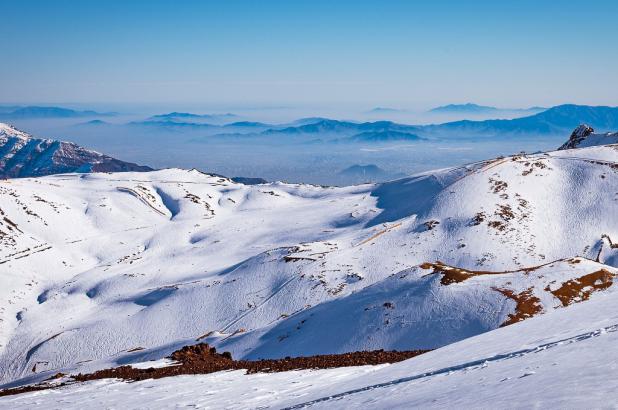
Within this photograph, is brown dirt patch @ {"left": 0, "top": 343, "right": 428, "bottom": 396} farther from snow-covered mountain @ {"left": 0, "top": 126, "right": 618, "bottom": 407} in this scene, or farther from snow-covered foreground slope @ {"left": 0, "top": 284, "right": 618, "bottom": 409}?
snow-covered mountain @ {"left": 0, "top": 126, "right": 618, "bottom": 407}

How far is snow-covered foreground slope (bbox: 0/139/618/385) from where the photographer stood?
38750 millimetres

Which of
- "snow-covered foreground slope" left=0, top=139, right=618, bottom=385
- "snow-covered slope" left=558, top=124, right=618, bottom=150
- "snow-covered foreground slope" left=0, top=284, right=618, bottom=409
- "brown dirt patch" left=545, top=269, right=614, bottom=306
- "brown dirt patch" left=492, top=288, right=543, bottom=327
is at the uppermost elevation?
"snow-covered slope" left=558, top=124, right=618, bottom=150

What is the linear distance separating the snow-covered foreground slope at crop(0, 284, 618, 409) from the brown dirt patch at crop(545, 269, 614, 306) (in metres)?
16.8

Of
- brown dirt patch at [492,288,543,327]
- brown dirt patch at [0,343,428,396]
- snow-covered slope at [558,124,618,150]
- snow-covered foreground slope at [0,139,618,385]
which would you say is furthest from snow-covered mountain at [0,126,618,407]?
snow-covered slope at [558,124,618,150]

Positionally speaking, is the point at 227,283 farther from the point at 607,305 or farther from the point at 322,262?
the point at 607,305

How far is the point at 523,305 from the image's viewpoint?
3556 cm

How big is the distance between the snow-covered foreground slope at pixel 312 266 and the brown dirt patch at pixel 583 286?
0.16 m

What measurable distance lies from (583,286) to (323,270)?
36.6 metres

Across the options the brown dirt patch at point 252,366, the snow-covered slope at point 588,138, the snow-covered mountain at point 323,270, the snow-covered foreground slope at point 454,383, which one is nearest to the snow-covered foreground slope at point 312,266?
the snow-covered mountain at point 323,270

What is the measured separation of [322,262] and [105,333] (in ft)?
98.2

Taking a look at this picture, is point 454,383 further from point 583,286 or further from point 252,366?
point 583,286

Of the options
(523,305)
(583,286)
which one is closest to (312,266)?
(523,305)

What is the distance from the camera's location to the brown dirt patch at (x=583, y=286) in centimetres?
3622

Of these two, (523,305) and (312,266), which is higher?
(523,305)
